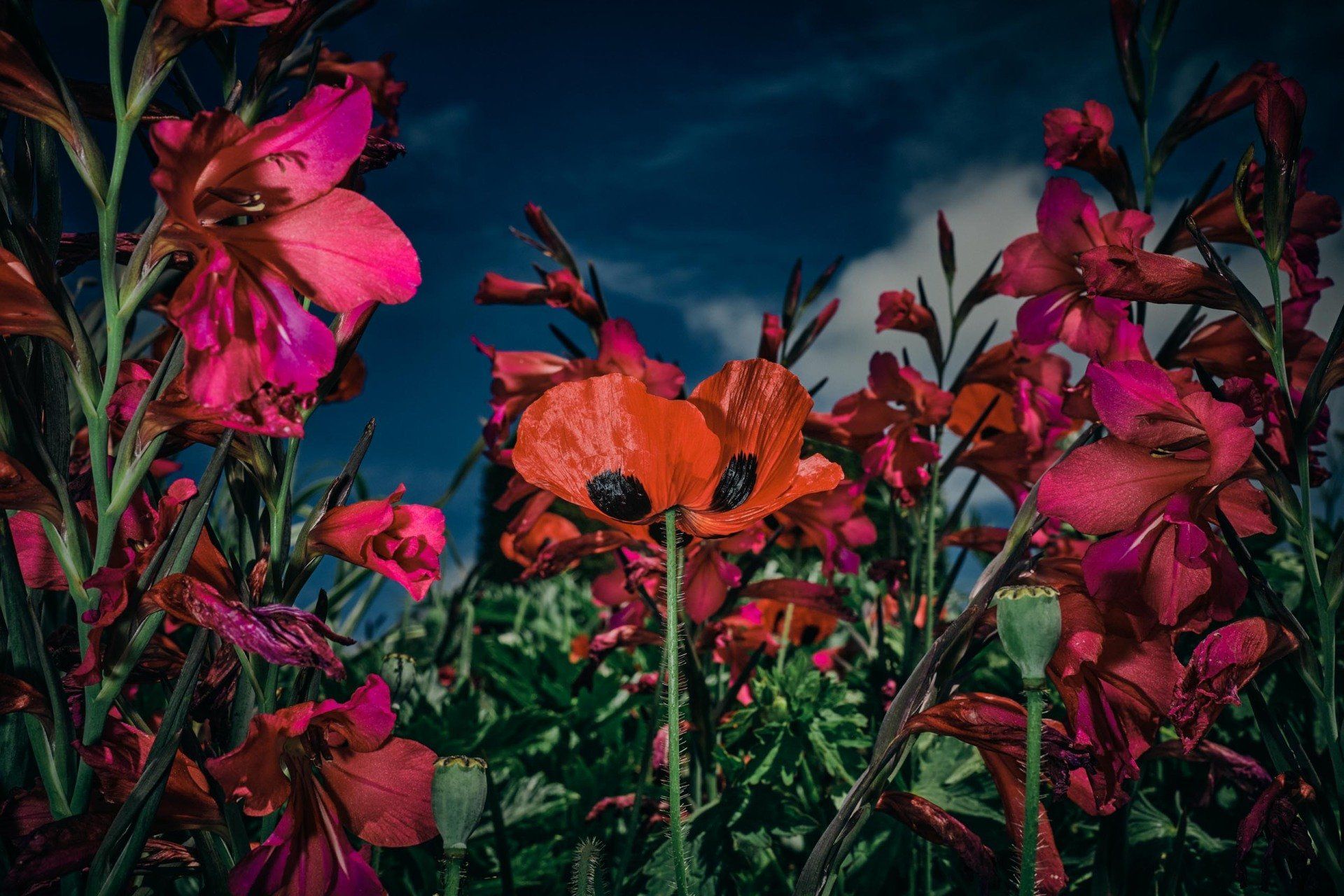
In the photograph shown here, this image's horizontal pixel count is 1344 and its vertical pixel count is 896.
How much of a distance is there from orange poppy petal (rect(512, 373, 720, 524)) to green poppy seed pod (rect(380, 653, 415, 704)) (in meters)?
0.25

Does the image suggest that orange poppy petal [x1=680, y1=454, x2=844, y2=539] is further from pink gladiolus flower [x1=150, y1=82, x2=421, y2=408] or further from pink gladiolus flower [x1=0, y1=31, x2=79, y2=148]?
pink gladiolus flower [x1=0, y1=31, x2=79, y2=148]

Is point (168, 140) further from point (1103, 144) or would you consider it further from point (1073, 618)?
point (1103, 144)

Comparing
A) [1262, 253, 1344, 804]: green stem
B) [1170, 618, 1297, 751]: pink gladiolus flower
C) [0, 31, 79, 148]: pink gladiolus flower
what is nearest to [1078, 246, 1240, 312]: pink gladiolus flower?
[1262, 253, 1344, 804]: green stem

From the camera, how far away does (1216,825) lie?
3.99 ft

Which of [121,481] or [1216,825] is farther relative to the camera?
[1216,825]

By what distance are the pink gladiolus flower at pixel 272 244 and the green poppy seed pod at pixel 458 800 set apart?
22cm

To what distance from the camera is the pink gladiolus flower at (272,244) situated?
0.45 meters

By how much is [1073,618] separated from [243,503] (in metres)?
0.63

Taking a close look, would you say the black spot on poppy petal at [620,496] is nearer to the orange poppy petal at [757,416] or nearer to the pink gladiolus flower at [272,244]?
the orange poppy petal at [757,416]

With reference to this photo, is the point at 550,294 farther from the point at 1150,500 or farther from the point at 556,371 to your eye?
the point at 1150,500

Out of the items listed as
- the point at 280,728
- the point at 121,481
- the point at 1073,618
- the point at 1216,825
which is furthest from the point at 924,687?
the point at 1216,825

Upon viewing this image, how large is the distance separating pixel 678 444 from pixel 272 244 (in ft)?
0.92

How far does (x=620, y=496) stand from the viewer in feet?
2.14

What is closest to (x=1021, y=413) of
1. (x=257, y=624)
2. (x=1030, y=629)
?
(x=1030, y=629)
